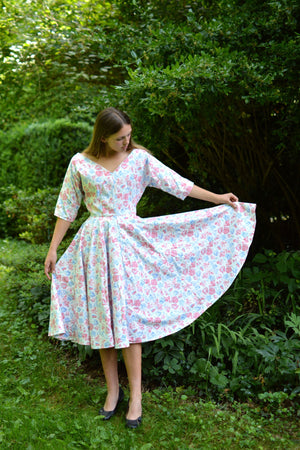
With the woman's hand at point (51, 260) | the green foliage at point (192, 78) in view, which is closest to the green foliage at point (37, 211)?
the green foliage at point (192, 78)

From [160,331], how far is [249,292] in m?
1.17

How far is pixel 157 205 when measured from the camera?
529 centimetres

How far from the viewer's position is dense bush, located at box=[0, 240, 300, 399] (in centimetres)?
314

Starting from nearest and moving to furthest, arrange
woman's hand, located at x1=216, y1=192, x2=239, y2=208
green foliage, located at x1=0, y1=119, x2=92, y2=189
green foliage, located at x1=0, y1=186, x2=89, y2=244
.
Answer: woman's hand, located at x1=216, y1=192, x2=239, y2=208 < green foliage, located at x1=0, y1=186, x2=89, y2=244 < green foliage, located at x1=0, y1=119, x2=92, y2=189

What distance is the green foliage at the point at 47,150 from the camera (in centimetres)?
817

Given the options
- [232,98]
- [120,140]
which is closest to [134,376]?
[120,140]

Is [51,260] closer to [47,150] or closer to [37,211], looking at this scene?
[37,211]

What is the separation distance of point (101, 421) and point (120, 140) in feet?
5.27

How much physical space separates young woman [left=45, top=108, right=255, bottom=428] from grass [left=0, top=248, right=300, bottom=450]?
0.51 ft

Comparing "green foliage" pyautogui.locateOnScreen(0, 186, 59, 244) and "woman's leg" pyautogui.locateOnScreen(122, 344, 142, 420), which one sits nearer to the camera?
"woman's leg" pyautogui.locateOnScreen(122, 344, 142, 420)

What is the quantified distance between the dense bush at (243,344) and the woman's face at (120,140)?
4.48 feet

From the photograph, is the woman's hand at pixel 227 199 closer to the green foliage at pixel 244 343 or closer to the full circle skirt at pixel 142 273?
the full circle skirt at pixel 142 273

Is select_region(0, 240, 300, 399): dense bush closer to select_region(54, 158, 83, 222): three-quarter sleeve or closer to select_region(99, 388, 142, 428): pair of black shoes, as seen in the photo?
select_region(99, 388, 142, 428): pair of black shoes

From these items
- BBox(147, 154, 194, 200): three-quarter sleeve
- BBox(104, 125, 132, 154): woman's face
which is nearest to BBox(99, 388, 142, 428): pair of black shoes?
BBox(147, 154, 194, 200): three-quarter sleeve
